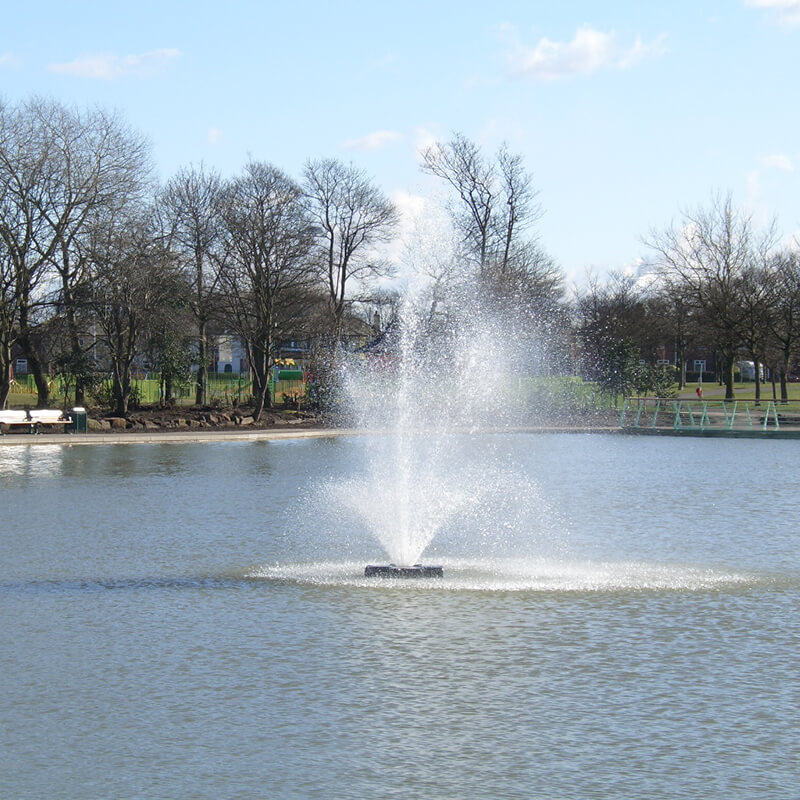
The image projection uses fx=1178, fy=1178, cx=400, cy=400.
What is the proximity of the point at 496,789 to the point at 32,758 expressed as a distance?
2.62 m

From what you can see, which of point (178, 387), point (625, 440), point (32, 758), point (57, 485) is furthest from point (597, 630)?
point (178, 387)

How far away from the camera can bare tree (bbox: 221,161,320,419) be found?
1738 inches

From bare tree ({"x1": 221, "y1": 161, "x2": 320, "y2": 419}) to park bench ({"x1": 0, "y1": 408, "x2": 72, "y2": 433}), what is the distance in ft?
26.7

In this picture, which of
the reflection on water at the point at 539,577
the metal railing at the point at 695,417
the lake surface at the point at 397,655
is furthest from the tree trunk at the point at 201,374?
the reflection on water at the point at 539,577

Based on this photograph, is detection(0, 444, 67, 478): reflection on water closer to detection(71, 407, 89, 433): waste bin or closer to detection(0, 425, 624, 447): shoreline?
detection(0, 425, 624, 447): shoreline

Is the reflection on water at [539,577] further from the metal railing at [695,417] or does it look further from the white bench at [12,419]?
the metal railing at [695,417]

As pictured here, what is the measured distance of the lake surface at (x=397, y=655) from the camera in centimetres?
647

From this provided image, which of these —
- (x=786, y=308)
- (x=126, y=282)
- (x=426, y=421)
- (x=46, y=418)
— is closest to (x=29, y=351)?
(x=126, y=282)

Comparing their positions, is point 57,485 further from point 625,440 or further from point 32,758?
point 625,440

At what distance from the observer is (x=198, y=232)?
51781 mm

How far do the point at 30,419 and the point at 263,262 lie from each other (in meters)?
11.6

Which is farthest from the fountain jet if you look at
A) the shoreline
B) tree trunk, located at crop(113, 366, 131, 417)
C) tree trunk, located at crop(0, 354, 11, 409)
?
tree trunk, located at crop(113, 366, 131, 417)

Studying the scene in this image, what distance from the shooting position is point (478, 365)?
56500 millimetres

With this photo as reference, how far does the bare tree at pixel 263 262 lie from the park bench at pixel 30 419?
815 cm
